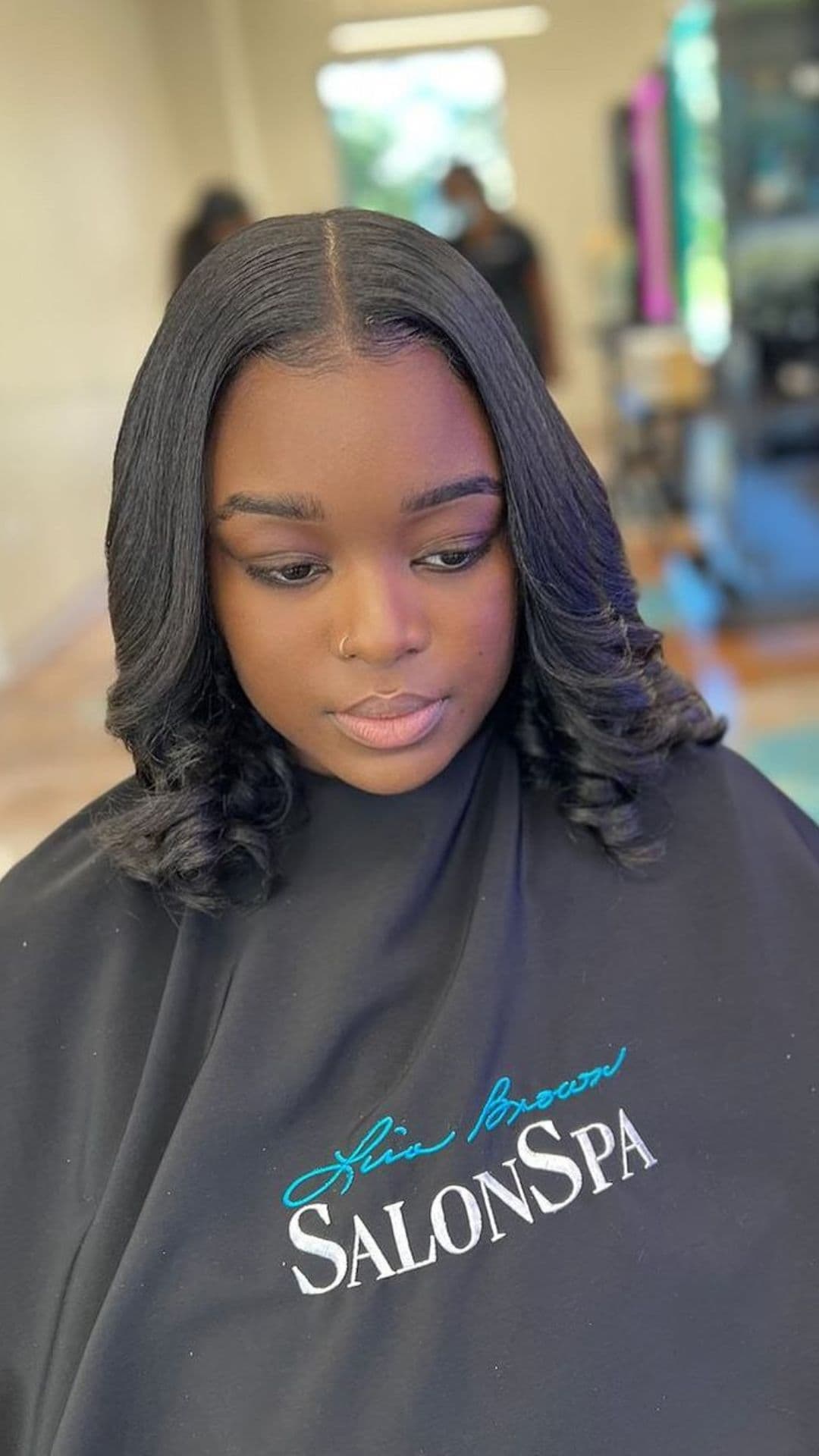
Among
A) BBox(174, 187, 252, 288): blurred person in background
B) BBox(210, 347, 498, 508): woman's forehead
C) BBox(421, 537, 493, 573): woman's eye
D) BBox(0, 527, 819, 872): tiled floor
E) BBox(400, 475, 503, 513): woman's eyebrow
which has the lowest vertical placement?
BBox(421, 537, 493, 573): woman's eye

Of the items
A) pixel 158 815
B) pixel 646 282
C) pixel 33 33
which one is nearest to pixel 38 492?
pixel 33 33

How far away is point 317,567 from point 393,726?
101 millimetres

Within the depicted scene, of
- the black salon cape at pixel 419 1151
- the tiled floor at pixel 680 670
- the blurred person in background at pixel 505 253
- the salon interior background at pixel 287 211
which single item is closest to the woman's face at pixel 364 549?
the black salon cape at pixel 419 1151

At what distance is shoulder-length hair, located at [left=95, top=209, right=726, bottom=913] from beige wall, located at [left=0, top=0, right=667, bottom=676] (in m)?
2.08

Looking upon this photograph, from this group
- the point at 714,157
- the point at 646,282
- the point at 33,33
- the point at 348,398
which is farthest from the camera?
the point at 646,282

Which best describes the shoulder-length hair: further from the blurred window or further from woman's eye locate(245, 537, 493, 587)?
the blurred window

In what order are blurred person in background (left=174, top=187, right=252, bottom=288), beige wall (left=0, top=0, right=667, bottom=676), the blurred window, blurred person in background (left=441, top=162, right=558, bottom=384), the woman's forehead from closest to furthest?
the woman's forehead
blurred person in background (left=174, top=187, right=252, bottom=288)
blurred person in background (left=441, top=162, right=558, bottom=384)
beige wall (left=0, top=0, right=667, bottom=676)
the blurred window

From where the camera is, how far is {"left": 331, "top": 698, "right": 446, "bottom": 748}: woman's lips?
0.71 m

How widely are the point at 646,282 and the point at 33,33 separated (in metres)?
2.24

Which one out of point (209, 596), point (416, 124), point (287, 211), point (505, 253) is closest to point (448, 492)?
point (209, 596)

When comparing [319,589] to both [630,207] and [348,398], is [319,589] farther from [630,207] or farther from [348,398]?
[630,207]

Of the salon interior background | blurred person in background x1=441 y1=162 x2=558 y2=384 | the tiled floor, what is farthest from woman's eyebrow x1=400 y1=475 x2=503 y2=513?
blurred person in background x1=441 y1=162 x2=558 y2=384

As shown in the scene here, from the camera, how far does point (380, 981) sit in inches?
29.5

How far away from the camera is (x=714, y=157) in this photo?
3.09 metres
